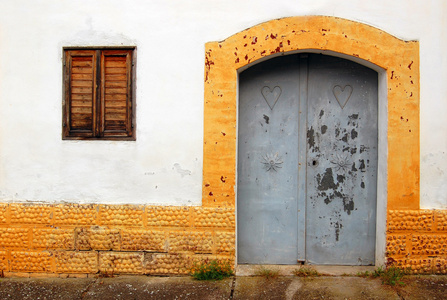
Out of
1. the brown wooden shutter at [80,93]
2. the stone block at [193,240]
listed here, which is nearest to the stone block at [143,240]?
the stone block at [193,240]

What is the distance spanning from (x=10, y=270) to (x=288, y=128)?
3.52 m

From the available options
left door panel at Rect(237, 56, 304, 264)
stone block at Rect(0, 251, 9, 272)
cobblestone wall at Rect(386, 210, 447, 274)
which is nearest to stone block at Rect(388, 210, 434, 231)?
cobblestone wall at Rect(386, 210, 447, 274)

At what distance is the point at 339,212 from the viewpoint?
174 inches

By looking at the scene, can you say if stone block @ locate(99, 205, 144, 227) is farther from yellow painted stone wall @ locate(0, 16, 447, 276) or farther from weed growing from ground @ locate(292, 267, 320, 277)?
weed growing from ground @ locate(292, 267, 320, 277)

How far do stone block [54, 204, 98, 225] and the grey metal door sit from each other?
165 centimetres

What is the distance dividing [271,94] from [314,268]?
2.03 metres

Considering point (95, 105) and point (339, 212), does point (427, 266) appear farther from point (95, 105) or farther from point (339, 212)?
point (95, 105)

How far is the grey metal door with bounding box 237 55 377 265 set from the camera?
4.39m

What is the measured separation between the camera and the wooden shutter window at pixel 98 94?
429 centimetres

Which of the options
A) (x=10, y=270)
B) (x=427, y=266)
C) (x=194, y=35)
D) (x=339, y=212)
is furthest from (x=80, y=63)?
(x=427, y=266)

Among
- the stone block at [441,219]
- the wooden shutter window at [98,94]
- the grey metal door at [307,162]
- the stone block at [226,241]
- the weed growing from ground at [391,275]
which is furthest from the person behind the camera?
the grey metal door at [307,162]

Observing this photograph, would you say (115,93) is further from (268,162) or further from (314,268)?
(314,268)

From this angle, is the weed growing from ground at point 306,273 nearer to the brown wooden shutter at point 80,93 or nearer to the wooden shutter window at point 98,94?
the wooden shutter window at point 98,94

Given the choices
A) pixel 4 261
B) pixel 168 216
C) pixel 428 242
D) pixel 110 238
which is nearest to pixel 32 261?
pixel 4 261
